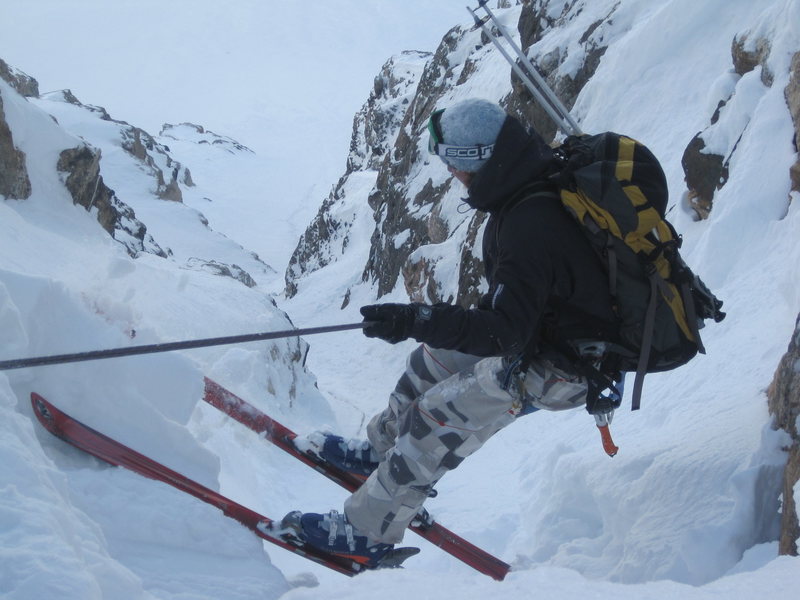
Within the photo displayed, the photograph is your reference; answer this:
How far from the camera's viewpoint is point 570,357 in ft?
11.6

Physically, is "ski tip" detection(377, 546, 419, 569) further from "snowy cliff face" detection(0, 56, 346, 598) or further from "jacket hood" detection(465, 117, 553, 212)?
"jacket hood" detection(465, 117, 553, 212)

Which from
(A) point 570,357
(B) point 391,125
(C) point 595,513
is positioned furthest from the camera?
(B) point 391,125

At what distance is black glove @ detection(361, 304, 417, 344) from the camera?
3293 millimetres

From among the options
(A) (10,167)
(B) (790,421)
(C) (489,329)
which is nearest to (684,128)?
(B) (790,421)

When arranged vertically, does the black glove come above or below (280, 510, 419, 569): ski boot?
above

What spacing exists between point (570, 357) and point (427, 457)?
87cm

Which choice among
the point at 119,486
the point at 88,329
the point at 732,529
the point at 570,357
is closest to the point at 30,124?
the point at 88,329

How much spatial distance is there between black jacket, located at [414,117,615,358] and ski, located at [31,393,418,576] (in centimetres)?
132

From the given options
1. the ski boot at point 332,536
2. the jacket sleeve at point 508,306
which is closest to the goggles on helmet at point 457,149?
the jacket sleeve at point 508,306

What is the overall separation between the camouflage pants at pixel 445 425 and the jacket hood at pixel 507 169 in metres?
0.80

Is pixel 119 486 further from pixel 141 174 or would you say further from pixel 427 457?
pixel 141 174

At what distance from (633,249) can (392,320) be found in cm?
110

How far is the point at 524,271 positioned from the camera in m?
3.14

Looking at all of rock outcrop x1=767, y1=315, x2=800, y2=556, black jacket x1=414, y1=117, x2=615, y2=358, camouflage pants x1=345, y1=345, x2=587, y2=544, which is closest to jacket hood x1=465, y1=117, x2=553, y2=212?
black jacket x1=414, y1=117, x2=615, y2=358
